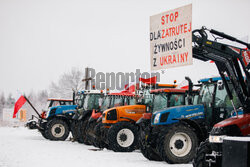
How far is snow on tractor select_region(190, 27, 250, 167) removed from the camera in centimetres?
660

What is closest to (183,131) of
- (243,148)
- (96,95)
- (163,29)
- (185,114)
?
(185,114)

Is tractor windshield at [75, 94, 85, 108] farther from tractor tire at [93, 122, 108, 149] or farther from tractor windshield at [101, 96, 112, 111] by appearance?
tractor tire at [93, 122, 108, 149]

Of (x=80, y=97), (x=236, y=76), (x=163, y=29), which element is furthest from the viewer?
(x=80, y=97)

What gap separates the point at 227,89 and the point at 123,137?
7.11 meters

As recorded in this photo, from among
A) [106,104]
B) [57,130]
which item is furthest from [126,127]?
[57,130]

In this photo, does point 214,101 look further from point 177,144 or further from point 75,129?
point 75,129

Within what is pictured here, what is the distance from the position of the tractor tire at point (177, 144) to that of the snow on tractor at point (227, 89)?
2728mm

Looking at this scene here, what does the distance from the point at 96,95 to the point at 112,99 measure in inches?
52.5

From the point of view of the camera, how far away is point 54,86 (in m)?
49.6

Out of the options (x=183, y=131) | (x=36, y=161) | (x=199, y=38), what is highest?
(x=199, y=38)

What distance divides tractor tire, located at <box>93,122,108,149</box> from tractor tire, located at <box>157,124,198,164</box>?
5367mm

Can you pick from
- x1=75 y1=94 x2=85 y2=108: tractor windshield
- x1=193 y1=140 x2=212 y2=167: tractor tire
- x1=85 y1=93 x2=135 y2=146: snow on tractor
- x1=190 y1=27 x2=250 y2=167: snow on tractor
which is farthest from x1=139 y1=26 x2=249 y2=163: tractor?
x1=75 y1=94 x2=85 y2=108: tractor windshield

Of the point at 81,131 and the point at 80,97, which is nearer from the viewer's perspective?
the point at 81,131

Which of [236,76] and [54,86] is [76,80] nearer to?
[54,86]
